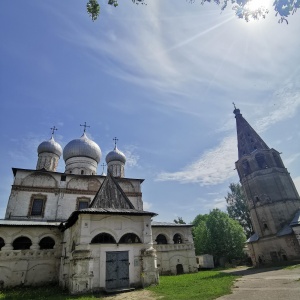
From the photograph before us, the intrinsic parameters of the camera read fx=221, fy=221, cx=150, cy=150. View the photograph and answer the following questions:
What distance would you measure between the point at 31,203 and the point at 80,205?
4.56m

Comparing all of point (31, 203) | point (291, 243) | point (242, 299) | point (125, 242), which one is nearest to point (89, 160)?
point (31, 203)

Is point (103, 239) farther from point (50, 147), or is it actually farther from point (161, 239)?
point (50, 147)

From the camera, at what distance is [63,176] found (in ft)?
77.7

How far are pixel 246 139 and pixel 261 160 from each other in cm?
430

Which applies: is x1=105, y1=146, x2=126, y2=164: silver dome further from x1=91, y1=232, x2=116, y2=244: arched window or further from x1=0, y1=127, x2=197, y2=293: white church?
x1=91, y1=232, x2=116, y2=244: arched window

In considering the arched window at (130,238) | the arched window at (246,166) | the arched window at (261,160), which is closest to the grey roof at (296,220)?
the arched window at (261,160)

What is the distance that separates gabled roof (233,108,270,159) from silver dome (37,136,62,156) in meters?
25.2

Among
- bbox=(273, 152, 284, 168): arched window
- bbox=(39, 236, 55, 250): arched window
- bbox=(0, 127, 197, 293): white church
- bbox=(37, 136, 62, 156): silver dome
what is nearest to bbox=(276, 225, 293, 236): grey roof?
bbox=(273, 152, 284, 168): arched window

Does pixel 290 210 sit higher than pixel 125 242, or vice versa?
pixel 290 210

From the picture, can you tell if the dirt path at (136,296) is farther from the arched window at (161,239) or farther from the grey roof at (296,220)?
the grey roof at (296,220)

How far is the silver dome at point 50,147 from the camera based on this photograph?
26656 millimetres

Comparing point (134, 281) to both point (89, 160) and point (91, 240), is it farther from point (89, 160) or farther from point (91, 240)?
point (89, 160)

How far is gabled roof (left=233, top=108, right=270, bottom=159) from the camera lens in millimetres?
31484

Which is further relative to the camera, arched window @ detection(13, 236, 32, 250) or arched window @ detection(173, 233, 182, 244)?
arched window @ detection(173, 233, 182, 244)
